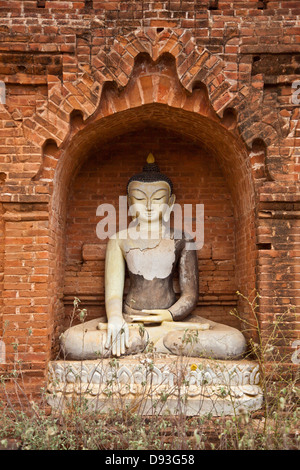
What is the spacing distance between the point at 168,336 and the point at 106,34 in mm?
3333

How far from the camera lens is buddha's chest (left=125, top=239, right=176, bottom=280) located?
552 cm

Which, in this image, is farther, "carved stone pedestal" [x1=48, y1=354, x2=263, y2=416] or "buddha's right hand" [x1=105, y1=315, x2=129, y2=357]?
"buddha's right hand" [x1=105, y1=315, x2=129, y2=357]

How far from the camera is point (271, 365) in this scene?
436 cm

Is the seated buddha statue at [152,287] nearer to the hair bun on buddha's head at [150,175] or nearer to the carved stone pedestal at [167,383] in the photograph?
the hair bun on buddha's head at [150,175]

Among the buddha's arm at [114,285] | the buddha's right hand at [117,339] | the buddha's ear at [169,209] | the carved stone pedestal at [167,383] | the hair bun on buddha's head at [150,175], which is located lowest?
the carved stone pedestal at [167,383]

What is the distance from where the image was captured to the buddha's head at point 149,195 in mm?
5715

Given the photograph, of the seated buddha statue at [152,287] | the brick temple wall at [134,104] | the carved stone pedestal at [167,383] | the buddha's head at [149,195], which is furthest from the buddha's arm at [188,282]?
the carved stone pedestal at [167,383]

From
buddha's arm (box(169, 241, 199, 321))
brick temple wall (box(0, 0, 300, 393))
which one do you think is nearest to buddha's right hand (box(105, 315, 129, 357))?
brick temple wall (box(0, 0, 300, 393))

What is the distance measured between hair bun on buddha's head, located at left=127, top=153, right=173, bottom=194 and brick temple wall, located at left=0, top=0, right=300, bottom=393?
881 mm

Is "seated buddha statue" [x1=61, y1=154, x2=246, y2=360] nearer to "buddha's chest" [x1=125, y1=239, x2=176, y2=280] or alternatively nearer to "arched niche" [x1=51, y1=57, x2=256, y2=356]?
"buddha's chest" [x1=125, y1=239, x2=176, y2=280]

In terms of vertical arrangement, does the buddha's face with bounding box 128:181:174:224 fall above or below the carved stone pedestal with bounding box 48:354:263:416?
above

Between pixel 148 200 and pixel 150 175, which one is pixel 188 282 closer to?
pixel 148 200

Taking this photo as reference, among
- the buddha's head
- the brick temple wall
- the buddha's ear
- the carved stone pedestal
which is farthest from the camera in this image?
the buddha's ear
